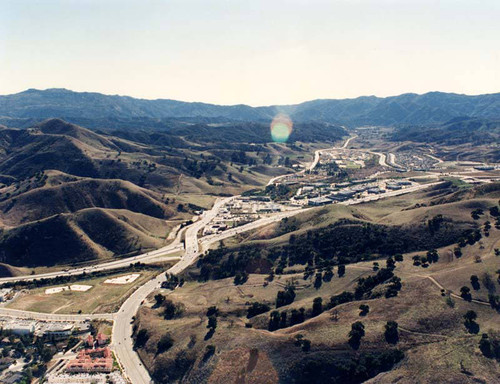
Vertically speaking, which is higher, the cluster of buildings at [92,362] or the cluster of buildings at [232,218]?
the cluster of buildings at [232,218]

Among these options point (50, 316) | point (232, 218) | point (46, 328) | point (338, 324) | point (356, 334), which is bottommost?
point (50, 316)

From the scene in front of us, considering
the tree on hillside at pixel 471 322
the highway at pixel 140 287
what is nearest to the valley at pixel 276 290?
the tree on hillside at pixel 471 322

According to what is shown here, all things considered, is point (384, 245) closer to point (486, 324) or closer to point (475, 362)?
point (486, 324)

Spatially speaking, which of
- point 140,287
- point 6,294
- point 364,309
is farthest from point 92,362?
point 364,309

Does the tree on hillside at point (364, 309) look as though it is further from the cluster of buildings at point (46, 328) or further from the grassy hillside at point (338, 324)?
the cluster of buildings at point (46, 328)

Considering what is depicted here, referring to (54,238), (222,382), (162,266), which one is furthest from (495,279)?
(54,238)

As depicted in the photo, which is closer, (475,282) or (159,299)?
(475,282)

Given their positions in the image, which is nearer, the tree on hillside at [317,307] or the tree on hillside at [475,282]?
the tree on hillside at [475,282]

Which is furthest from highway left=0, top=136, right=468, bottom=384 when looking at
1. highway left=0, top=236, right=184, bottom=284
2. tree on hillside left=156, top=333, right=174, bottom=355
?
tree on hillside left=156, top=333, right=174, bottom=355

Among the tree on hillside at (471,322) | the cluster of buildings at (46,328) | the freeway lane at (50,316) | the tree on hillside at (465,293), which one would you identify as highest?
the tree on hillside at (465,293)

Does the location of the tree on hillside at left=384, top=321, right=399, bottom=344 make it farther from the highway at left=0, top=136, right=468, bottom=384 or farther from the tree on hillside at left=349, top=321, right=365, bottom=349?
the highway at left=0, top=136, right=468, bottom=384

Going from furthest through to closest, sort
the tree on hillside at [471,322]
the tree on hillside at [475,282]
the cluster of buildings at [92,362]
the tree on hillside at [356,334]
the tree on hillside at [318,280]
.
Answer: the tree on hillside at [318,280]
the cluster of buildings at [92,362]
the tree on hillside at [475,282]
the tree on hillside at [356,334]
the tree on hillside at [471,322]

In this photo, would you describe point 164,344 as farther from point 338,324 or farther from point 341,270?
point 341,270
